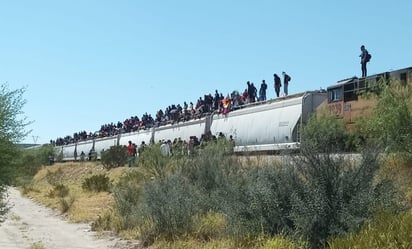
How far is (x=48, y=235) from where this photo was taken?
21.1 m

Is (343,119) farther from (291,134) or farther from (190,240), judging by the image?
(190,240)

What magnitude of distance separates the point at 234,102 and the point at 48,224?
19.9 meters

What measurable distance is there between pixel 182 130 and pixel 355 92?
21.5m

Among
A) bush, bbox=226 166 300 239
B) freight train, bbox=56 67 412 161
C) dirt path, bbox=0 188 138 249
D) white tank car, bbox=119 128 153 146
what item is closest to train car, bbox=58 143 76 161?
white tank car, bbox=119 128 153 146

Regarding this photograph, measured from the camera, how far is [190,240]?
15.3m

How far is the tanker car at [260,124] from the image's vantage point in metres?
31.4

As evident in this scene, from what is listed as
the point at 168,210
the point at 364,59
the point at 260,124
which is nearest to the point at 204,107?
the point at 260,124

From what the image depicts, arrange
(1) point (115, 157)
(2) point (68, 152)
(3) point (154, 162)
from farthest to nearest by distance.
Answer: (2) point (68, 152), (1) point (115, 157), (3) point (154, 162)

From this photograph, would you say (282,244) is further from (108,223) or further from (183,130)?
(183,130)

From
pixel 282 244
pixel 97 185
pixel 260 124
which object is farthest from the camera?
pixel 97 185

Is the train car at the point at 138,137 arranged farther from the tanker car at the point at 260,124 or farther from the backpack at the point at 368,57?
the backpack at the point at 368,57

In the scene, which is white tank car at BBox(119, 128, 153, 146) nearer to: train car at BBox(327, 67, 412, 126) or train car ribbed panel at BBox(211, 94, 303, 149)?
train car ribbed panel at BBox(211, 94, 303, 149)

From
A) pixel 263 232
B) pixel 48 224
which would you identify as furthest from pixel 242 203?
pixel 48 224

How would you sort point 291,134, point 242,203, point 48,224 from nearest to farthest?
point 242,203, point 48,224, point 291,134
